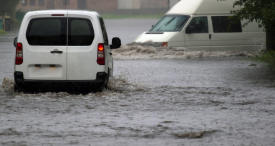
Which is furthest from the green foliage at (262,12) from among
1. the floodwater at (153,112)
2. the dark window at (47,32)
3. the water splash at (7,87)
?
the water splash at (7,87)

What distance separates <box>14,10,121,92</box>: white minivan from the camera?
935cm

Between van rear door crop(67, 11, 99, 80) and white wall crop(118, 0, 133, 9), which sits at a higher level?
white wall crop(118, 0, 133, 9)

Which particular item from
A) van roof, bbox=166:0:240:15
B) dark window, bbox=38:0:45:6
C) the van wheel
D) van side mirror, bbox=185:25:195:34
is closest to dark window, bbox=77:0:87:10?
dark window, bbox=38:0:45:6

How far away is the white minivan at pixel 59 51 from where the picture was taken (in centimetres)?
935

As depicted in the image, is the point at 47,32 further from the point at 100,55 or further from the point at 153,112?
the point at 153,112

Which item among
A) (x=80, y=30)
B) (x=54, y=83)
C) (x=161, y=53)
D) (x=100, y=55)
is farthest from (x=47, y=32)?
(x=161, y=53)

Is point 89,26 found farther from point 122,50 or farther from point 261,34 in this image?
point 261,34

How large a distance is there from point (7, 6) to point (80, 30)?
4154 centimetres

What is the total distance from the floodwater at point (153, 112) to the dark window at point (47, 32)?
38.8 inches

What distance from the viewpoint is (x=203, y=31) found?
19234 millimetres

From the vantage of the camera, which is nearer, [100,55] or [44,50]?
[44,50]

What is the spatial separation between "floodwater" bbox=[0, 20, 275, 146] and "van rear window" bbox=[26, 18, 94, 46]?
990 mm

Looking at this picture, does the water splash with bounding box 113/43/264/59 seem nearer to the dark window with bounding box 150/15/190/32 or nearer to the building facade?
the dark window with bounding box 150/15/190/32

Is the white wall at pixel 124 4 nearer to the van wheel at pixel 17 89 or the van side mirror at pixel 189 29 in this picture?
the van side mirror at pixel 189 29
